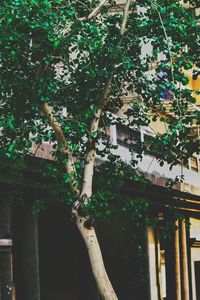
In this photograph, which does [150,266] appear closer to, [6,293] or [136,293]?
[136,293]

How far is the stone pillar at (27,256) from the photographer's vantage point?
18312 mm

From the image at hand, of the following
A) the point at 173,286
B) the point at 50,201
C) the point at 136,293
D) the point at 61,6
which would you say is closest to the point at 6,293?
the point at 50,201

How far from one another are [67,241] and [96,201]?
7191mm

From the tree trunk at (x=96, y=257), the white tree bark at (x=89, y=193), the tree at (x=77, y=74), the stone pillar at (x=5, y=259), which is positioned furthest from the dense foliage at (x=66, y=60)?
the stone pillar at (x=5, y=259)

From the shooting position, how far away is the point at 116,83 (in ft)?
51.5

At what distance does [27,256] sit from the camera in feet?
60.5

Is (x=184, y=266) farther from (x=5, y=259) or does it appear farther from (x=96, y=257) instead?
(x=96, y=257)

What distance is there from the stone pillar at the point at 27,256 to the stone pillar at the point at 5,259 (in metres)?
0.93

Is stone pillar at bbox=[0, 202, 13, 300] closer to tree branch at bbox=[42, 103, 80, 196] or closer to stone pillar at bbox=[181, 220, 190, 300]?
tree branch at bbox=[42, 103, 80, 196]

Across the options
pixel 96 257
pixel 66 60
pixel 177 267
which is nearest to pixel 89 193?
pixel 96 257

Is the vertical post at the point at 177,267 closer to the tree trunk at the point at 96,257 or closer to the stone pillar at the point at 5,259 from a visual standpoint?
the stone pillar at the point at 5,259

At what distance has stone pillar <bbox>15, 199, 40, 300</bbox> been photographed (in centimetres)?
1831

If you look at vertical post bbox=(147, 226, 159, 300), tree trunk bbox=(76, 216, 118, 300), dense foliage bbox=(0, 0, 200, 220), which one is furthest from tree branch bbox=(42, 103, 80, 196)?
vertical post bbox=(147, 226, 159, 300)

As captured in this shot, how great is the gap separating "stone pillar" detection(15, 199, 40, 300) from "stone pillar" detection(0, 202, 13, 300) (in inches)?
36.5
